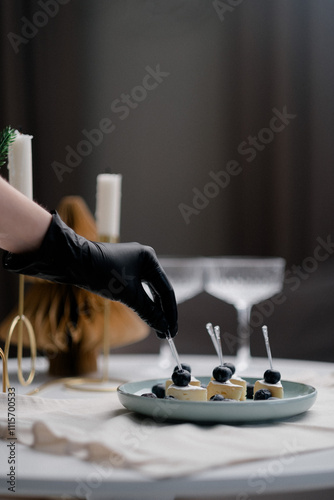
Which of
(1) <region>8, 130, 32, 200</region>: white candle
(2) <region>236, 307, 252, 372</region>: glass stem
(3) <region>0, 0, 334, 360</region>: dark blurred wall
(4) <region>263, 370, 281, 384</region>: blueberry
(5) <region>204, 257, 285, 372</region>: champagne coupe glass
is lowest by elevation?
(2) <region>236, 307, 252, 372</region>: glass stem

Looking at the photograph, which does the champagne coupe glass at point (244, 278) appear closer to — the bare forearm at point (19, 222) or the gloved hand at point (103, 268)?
the gloved hand at point (103, 268)

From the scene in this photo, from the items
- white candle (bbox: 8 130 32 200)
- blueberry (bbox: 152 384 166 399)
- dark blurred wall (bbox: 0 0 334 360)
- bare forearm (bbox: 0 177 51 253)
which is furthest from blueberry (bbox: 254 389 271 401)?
dark blurred wall (bbox: 0 0 334 360)

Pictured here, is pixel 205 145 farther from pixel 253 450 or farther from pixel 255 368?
pixel 253 450

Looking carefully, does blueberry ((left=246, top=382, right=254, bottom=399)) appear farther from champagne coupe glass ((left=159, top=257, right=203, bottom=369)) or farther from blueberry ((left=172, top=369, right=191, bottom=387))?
champagne coupe glass ((left=159, top=257, right=203, bottom=369))

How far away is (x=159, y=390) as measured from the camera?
914 mm

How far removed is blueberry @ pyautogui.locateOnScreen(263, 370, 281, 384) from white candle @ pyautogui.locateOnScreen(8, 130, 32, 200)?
46 centimetres

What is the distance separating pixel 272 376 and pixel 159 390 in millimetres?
152

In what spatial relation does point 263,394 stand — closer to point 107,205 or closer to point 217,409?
point 217,409

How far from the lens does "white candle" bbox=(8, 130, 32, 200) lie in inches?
41.8

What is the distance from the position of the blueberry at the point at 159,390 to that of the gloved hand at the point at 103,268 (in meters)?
0.08

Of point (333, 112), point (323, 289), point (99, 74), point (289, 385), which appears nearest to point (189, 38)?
point (99, 74)

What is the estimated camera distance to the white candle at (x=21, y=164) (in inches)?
41.8

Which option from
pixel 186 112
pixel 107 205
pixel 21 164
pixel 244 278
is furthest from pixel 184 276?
pixel 186 112

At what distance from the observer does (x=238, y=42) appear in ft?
8.41
